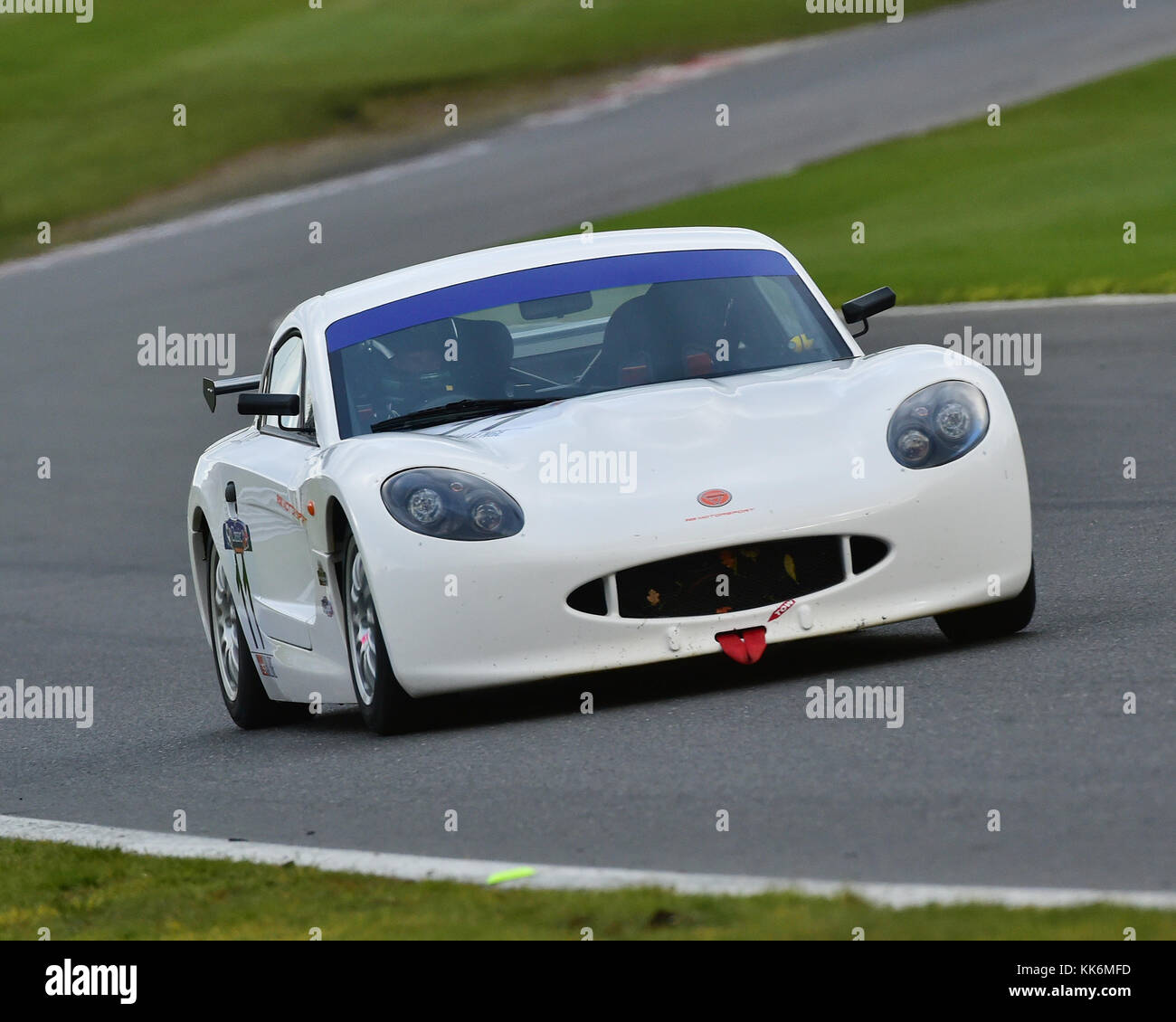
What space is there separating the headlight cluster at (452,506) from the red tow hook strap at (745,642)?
2.28ft

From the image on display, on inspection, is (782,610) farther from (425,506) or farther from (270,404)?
(270,404)

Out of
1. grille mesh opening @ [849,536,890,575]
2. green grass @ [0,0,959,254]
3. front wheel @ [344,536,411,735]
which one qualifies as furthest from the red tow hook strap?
green grass @ [0,0,959,254]

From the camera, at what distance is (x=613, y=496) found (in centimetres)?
662

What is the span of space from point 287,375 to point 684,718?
276cm

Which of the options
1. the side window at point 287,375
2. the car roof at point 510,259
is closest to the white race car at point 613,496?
the car roof at point 510,259

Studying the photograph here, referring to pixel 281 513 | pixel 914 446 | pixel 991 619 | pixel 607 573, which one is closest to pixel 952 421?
pixel 914 446

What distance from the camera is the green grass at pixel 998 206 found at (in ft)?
59.8

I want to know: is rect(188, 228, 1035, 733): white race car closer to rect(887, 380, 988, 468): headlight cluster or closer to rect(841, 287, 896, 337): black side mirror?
rect(887, 380, 988, 468): headlight cluster

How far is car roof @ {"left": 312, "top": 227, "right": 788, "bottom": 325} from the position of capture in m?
8.12

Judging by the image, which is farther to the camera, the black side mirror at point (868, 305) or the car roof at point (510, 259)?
the black side mirror at point (868, 305)

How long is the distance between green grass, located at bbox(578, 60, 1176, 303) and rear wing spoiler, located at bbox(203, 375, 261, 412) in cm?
856

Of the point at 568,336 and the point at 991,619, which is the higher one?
the point at 568,336

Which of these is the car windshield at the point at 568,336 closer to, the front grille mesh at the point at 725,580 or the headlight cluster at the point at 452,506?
the headlight cluster at the point at 452,506
